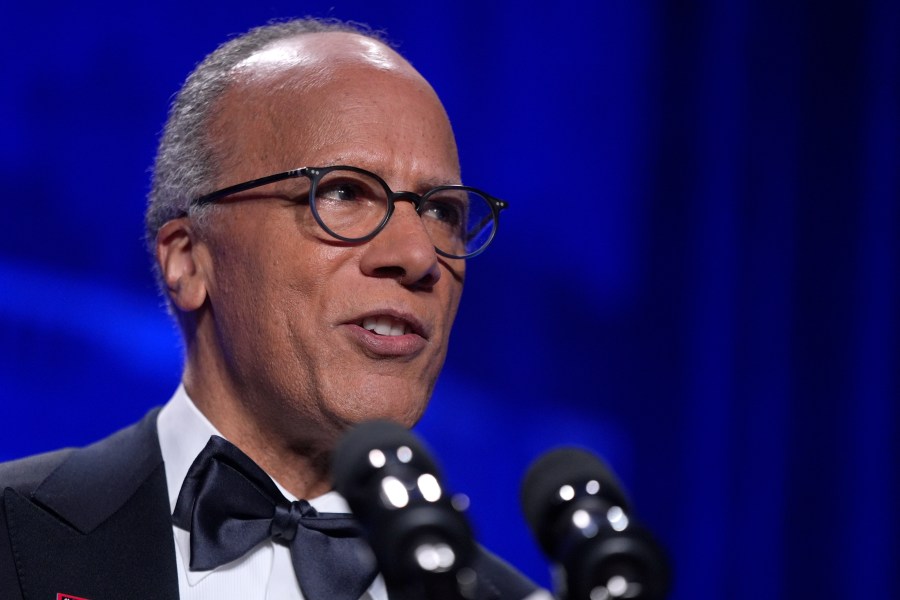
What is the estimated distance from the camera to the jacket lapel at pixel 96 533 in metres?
1.54

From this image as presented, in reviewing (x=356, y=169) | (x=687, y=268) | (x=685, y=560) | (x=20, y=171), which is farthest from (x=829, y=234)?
(x=20, y=171)

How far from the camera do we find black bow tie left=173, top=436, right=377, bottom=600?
1.62 meters

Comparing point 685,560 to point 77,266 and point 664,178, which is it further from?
point 77,266

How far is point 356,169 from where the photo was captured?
1639 millimetres

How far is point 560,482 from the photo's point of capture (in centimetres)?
106

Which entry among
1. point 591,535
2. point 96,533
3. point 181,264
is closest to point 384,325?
point 181,264

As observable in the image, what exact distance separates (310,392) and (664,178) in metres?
1.58

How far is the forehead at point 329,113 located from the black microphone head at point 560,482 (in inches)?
27.4

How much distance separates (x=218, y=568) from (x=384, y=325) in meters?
0.44

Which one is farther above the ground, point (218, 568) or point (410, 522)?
point (410, 522)

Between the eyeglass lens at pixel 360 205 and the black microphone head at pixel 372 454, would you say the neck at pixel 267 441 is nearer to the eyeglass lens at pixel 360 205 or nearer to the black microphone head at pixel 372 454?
the eyeglass lens at pixel 360 205

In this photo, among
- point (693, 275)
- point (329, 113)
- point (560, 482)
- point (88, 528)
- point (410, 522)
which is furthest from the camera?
point (693, 275)

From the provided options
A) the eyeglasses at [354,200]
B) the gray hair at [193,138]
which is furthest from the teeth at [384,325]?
the gray hair at [193,138]

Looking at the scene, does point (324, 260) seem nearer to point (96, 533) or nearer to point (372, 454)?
point (96, 533)
